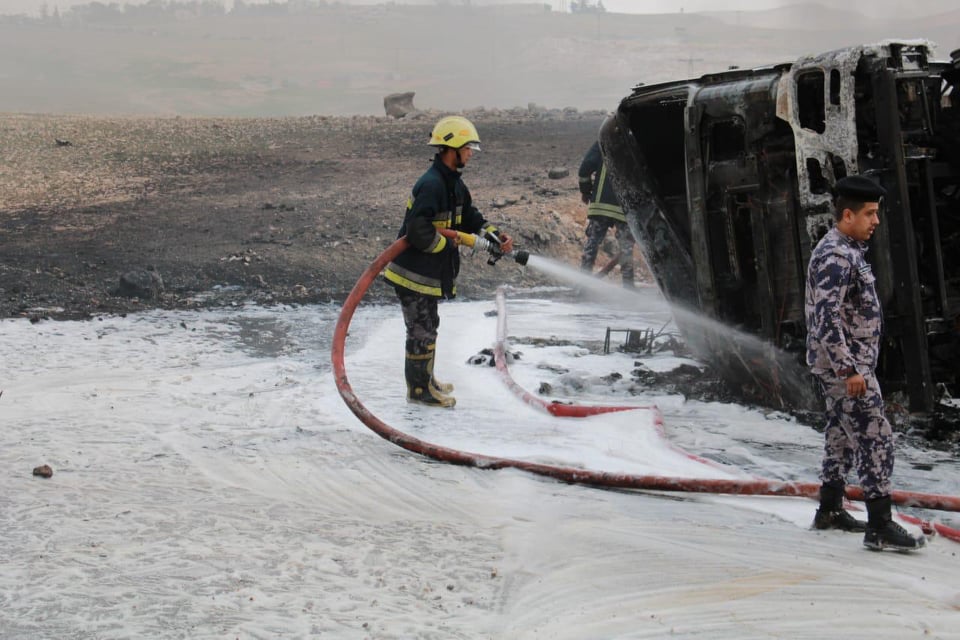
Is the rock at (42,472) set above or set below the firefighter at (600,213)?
below

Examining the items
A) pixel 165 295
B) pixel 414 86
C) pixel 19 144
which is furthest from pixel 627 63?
pixel 165 295

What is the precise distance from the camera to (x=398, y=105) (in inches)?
990

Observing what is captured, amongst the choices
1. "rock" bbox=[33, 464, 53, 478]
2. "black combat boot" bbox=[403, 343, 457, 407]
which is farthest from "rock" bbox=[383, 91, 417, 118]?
"rock" bbox=[33, 464, 53, 478]

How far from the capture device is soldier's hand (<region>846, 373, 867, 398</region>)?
3.94 meters

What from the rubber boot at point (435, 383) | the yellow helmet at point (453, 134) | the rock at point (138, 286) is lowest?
the rubber boot at point (435, 383)

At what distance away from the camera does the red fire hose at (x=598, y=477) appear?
427 centimetres

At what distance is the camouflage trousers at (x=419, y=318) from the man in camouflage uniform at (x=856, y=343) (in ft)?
9.36

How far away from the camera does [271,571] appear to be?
3869 millimetres

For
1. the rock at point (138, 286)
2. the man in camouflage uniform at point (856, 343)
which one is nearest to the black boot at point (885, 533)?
the man in camouflage uniform at point (856, 343)

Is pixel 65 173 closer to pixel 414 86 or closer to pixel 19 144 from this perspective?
pixel 19 144

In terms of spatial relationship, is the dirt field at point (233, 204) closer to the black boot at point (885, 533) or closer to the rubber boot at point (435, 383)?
the rubber boot at point (435, 383)

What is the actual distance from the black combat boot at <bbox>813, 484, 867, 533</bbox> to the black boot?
6.6 inches

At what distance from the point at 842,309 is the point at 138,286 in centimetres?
721

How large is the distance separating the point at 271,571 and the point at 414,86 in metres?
52.6
